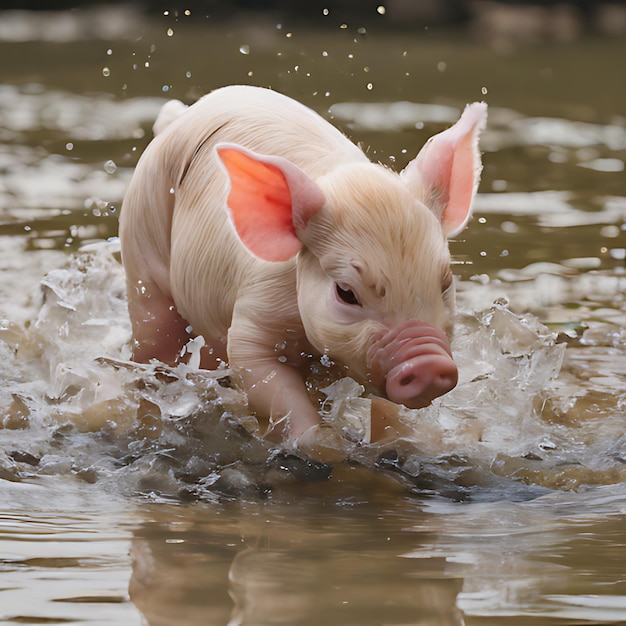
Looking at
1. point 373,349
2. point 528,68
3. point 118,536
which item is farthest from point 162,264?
point 528,68

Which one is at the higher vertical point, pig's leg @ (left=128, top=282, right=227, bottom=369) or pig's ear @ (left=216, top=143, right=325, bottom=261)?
pig's ear @ (left=216, top=143, right=325, bottom=261)

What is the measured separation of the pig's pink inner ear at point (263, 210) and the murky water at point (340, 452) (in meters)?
0.48

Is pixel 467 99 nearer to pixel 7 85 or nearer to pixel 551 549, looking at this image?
pixel 7 85

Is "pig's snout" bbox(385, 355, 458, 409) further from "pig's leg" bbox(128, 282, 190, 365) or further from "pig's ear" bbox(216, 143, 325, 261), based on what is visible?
"pig's leg" bbox(128, 282, 190, 365)

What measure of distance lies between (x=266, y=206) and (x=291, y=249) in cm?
11

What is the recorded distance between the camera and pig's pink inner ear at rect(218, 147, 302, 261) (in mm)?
2604

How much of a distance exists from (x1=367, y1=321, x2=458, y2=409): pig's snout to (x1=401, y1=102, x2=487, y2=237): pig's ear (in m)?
0.38

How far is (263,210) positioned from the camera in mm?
2627

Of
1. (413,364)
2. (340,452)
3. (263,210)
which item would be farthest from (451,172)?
(340,452)

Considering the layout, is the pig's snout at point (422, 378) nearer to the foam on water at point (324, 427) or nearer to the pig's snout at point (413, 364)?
the pig's snout at point (413, 364)

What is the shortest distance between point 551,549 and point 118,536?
31.0 inches

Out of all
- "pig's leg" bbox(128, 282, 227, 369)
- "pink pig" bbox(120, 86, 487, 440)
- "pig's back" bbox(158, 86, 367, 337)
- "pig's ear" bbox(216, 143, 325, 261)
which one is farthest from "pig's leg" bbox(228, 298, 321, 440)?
"pig's leg" bbox(128, 282, 227, 369)

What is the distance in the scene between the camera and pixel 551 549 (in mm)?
2119

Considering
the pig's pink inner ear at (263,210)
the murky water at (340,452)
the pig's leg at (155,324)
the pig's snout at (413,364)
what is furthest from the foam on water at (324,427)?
the pig's pink inner ear at (263,210)
